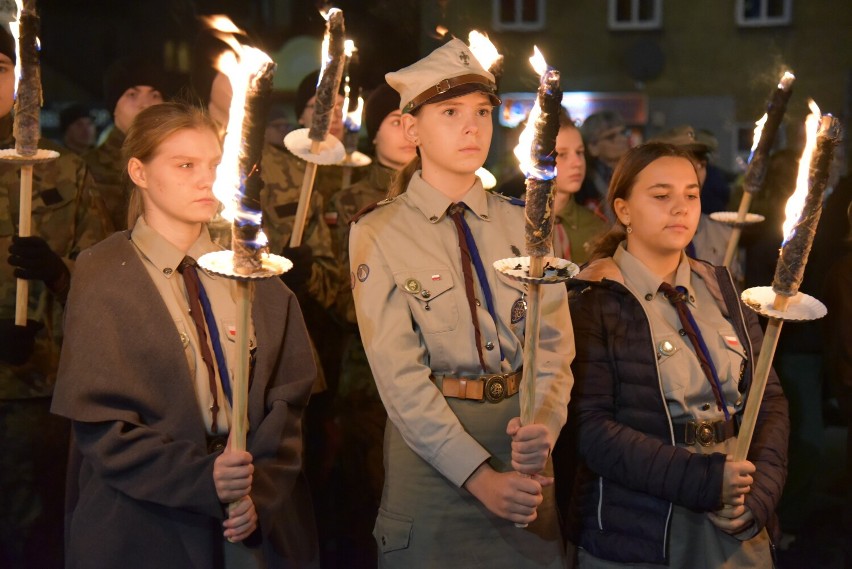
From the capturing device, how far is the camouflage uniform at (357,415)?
16.1 ft

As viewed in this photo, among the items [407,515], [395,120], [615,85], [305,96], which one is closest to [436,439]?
[407,515]

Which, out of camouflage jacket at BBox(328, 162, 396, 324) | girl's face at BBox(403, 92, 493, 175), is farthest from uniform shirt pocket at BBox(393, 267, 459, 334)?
camouflage jacket at BBox(328, 162, 396, 324)

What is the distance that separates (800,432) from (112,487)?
4.05m

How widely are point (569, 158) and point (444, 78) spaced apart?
1862 millimetres

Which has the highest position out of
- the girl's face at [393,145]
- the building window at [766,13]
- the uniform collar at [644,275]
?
the building window at [766,13]

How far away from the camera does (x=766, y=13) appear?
25.5ft

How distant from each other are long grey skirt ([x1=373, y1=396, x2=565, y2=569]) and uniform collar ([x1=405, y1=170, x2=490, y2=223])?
602 mm

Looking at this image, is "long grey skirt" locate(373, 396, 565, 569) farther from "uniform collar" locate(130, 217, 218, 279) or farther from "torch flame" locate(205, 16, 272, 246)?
"torch flame" locate(205, 16, 272, 246)

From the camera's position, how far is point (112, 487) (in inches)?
121

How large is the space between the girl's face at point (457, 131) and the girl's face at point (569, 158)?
1730mm

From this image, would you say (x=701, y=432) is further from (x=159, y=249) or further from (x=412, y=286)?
(x=159, y=249)

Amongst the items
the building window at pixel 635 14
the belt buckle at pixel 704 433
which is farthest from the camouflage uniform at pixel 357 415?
the building window at pixel 635 14

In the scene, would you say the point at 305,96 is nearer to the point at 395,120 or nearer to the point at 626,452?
the point at 395,120

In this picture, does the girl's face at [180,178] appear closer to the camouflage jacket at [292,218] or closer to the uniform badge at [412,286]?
the uniform badge at [412,286]
